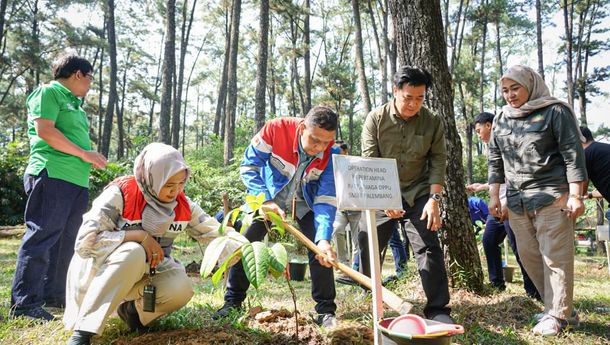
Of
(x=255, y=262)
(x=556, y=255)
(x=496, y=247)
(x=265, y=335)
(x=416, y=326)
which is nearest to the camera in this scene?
(x=416, y=326)

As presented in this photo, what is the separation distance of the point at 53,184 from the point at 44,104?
0.54 m

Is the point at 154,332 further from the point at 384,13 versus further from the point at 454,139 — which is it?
the point at 384,13

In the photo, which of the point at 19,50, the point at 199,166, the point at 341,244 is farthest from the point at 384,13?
the point at 19,50

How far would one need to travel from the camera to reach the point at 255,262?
1.92 metres

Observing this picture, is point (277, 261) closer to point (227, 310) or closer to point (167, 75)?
point (227, 310)

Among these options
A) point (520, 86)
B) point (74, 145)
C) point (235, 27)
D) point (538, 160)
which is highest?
point (235, 27)

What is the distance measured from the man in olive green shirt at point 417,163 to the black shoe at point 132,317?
162 cm

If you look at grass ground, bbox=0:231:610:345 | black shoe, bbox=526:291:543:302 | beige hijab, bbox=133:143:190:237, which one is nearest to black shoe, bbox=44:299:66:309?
grass ground, bbox=0:231:610:345

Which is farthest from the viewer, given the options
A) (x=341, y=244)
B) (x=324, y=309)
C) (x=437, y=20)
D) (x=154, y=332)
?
(x=341, y=244)

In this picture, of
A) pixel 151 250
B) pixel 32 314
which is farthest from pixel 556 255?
pixel 32 314

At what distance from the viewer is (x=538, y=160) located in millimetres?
2904

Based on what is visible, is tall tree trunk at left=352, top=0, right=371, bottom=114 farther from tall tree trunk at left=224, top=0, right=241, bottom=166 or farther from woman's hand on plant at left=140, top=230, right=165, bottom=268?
woman's hand on plant at left=140, top=230, right=165, bottom=268

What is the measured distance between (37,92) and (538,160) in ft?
11.3

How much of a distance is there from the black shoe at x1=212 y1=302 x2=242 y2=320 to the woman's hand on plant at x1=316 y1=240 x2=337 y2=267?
74 cm
